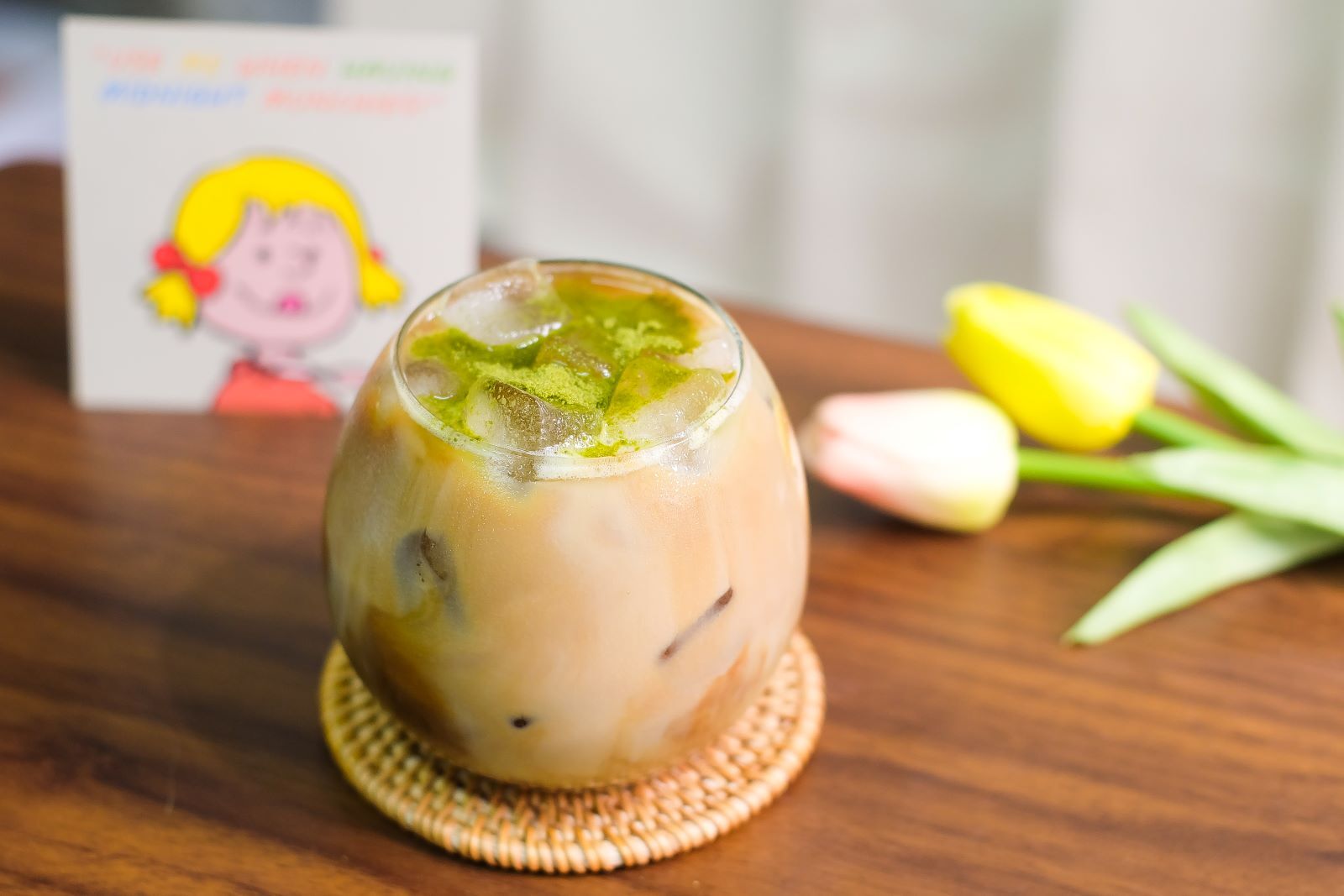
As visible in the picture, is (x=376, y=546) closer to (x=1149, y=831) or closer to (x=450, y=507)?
(x=450, y=507)

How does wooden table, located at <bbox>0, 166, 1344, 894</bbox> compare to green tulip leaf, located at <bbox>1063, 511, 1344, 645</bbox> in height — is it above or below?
below

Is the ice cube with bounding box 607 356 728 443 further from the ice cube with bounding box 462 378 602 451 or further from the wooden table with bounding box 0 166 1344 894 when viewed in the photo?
the wooden table with bounding box 0 166 1344 894

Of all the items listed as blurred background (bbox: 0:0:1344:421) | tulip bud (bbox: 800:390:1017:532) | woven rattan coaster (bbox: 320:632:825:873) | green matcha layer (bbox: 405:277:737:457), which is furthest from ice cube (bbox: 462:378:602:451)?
blurred background (bbox: 0:0:1344:421)

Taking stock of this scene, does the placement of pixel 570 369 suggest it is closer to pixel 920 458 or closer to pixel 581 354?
pixel 581 354

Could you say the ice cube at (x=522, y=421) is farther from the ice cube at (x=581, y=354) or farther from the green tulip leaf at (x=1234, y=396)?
the green tulip leaf at (x=1234, y=396)

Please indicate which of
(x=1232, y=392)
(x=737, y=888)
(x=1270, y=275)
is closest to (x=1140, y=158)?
(x=1270, y=275)
